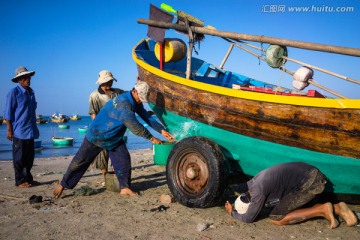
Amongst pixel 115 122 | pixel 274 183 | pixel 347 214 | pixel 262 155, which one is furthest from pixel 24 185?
pixel 347 214

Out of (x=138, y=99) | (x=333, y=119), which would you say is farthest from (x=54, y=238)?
(x=333, y=119)

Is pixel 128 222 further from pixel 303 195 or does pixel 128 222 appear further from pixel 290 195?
pixel 303 195

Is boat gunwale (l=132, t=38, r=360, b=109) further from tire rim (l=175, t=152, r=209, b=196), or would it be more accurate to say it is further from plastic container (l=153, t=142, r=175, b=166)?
plastic container (l=153, t=142, r=175, b=166)

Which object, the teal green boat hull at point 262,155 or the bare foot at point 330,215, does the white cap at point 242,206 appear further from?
the bare foot at point 330,215

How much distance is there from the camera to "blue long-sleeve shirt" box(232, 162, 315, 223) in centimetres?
336

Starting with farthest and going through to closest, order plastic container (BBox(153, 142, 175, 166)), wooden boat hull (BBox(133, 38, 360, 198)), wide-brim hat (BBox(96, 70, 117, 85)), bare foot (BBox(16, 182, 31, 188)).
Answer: plastic container (BBox(153, 142, 175, 166)), bare foot (BBox(16, 182, 31, 188)), wide-brim hat (BBox(96, 70, 117, 85)), wooden boat hull (BBox(133, 38, 360, 198))

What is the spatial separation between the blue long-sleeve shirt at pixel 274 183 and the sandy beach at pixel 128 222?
25cm

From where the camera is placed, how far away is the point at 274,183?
341cm

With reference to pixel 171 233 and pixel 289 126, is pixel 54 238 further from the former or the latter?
pixel 289 126

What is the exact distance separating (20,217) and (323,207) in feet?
12.0

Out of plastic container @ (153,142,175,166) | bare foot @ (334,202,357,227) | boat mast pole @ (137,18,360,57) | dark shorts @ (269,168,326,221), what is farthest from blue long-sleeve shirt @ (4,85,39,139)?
bare foot @ (334,202,357,227)

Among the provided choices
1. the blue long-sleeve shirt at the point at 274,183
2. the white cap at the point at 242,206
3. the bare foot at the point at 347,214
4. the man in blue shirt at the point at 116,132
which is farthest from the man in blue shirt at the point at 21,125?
the bare foot at the point at 347,214

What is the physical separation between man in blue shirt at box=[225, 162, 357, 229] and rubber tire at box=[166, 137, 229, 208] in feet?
1.19

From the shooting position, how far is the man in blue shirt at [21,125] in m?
5.35
